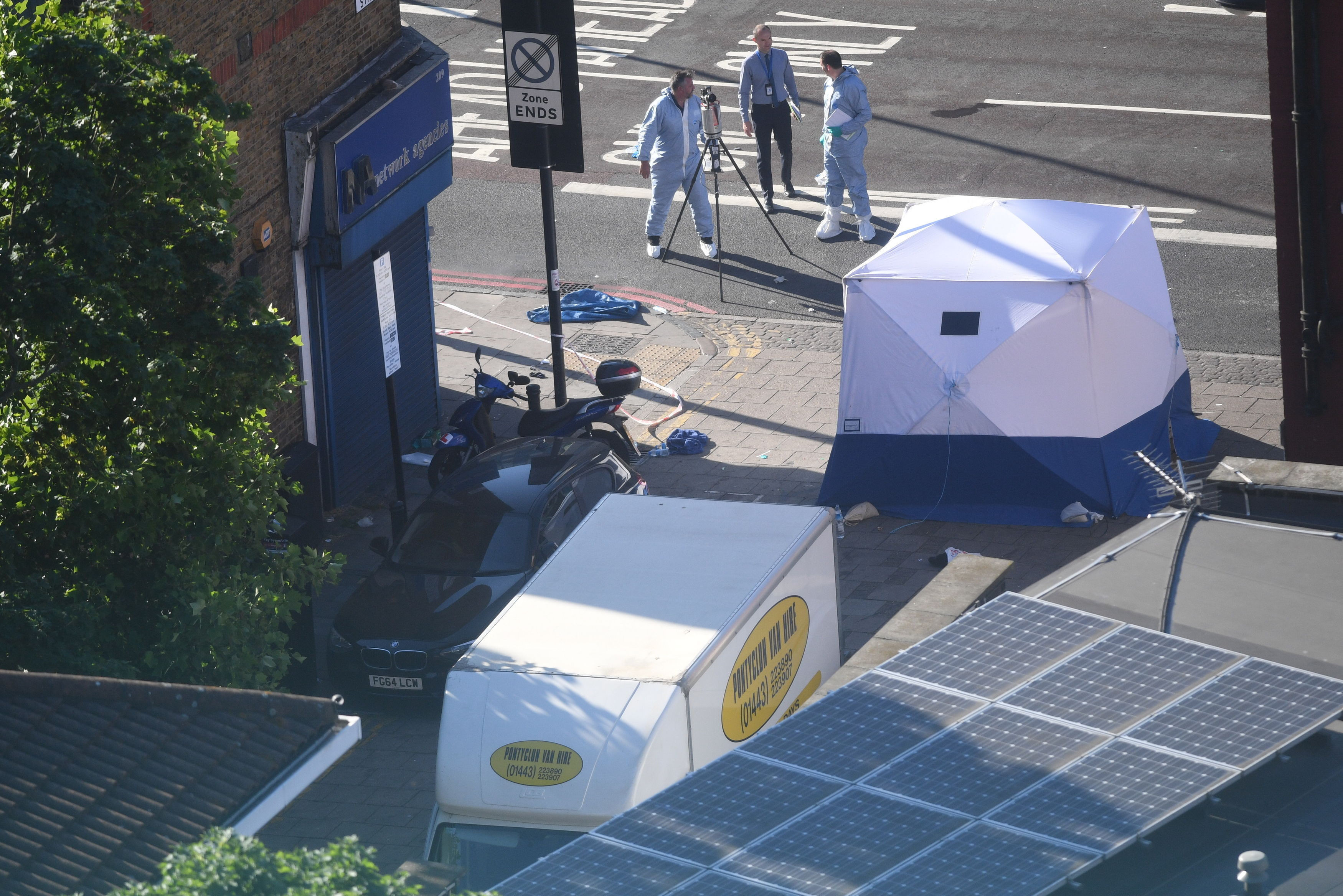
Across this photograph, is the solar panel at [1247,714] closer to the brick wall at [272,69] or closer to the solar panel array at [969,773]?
the solar panel array at [969,773]

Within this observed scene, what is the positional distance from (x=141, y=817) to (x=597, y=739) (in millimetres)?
2615

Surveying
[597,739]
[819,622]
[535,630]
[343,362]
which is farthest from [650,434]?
[597,739]

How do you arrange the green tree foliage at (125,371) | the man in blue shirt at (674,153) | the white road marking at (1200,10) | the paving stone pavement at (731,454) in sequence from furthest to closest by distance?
1. the white road marking at (1200,10)
2. the man in blue shirt at (674,153)
3. the paving stone pavement at (731,454)
4. the green tree foliage at (125,371)

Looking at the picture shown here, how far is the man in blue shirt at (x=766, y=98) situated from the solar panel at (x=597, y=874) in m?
15.6

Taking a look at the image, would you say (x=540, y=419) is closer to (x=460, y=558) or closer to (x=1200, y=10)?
(x=460, y=558)

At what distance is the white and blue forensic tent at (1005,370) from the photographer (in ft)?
46.4

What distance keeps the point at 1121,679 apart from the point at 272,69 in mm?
9880

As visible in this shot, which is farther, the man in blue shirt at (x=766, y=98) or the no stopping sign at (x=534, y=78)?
the man in blue shirt at (x=766, y=98)

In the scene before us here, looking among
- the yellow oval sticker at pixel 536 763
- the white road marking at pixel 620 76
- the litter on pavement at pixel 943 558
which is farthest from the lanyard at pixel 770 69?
the yellow oval sticker at pixel 536 763

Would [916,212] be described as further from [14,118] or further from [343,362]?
[14,118]

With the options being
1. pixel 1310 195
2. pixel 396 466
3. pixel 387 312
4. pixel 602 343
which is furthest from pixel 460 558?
pixel 1310 195

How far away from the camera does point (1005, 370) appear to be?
14.2 m

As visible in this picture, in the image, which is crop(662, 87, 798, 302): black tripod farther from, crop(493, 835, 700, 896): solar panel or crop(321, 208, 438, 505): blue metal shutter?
crop(493, 835, 700, 896): solar panel

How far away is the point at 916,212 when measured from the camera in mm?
15469
